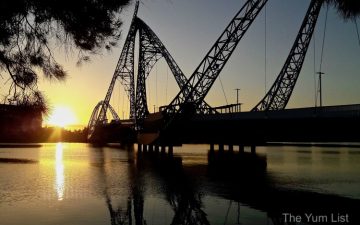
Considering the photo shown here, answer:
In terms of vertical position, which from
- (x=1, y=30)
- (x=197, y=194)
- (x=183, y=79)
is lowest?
(x=197, y=194)

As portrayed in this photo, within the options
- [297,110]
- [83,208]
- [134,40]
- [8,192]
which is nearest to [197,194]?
[83,208]

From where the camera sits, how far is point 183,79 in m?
139

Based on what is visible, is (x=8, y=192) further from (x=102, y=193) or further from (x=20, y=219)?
(x=20, y=219)

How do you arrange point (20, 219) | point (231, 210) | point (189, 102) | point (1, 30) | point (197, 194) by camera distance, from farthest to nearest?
point (189, 102), point (197, 194), point (231, 210), point (20, 219), point (1, 30)

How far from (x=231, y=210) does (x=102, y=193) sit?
1079 cm

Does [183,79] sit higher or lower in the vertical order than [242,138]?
higher

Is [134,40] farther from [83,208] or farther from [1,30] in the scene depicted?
[1,30]

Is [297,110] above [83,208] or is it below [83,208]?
above

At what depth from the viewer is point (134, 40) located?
443ft

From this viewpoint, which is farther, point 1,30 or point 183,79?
point 183,79

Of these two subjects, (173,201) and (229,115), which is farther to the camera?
(229,115)

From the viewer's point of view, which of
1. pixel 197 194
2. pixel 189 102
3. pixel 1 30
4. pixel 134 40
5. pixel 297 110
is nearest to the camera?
pixel 1 30

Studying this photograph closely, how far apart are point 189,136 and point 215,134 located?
6.47 meters

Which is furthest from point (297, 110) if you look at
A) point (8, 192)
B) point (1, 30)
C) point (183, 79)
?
point (183, 79)
